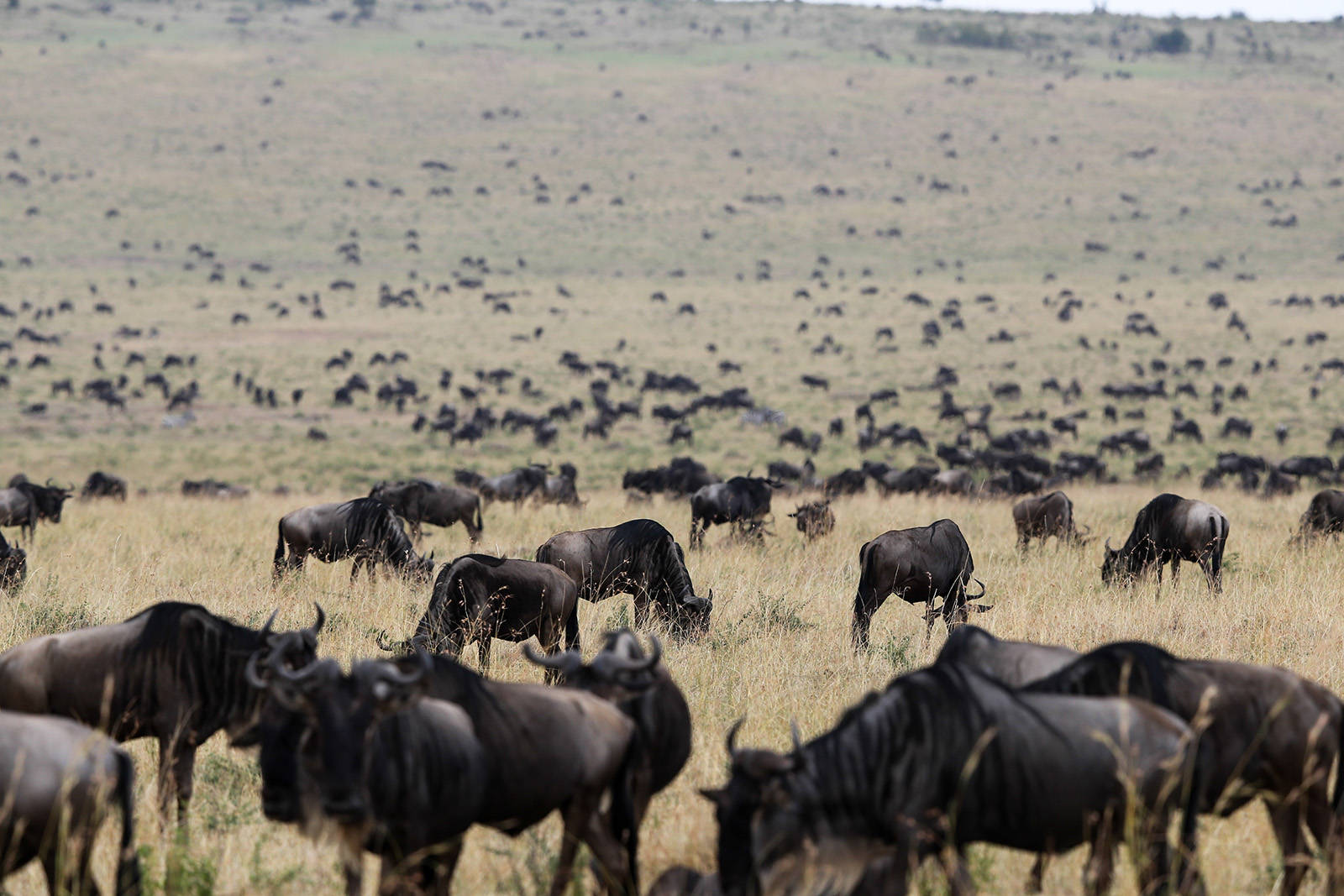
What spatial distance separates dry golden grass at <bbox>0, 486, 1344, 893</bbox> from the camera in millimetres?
5309

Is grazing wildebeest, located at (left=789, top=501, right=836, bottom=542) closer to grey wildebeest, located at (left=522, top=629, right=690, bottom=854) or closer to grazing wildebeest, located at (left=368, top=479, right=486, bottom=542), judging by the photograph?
grazing wildebeest, located at (left=368, top=479, right=486, bottom=542)

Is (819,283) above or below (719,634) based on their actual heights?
below

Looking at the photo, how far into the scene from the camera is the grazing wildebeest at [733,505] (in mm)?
15680

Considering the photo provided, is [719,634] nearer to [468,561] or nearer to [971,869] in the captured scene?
[468,561]

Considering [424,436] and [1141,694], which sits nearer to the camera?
[1141,694]

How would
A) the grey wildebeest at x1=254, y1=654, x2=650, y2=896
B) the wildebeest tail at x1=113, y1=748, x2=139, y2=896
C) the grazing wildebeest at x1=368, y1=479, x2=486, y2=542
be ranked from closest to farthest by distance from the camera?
the wildebeest tail at x1=113, y1=748, x2=139, y2=896 < the grey wildebeest at x1=254, y1=654, x2=650, y2=896 < the grazing wildebeest at x1=368, y1=479, x2=486, y2=542

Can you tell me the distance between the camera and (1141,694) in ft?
16.0

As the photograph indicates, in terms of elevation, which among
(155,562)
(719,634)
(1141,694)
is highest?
(1141,694)

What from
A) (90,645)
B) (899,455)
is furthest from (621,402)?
(90,645)

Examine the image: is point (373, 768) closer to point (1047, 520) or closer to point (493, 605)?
point (493, 605)

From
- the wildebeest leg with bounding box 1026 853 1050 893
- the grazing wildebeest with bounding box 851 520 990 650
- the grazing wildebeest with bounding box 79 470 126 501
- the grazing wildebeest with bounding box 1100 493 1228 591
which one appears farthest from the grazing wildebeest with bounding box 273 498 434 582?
the grazing wildebeest with bounding box 79 470 126 501

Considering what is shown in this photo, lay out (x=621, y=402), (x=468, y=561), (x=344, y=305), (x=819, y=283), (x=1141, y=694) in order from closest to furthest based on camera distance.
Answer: (x=1141, y=694) → (x=468, y=561) → (x=621, y=402) → (x=344, y=305) → (x=819, y=283)

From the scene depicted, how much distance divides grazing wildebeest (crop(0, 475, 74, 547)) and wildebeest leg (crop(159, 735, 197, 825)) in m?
11.6

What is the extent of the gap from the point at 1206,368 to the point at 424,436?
30077 millimetres
